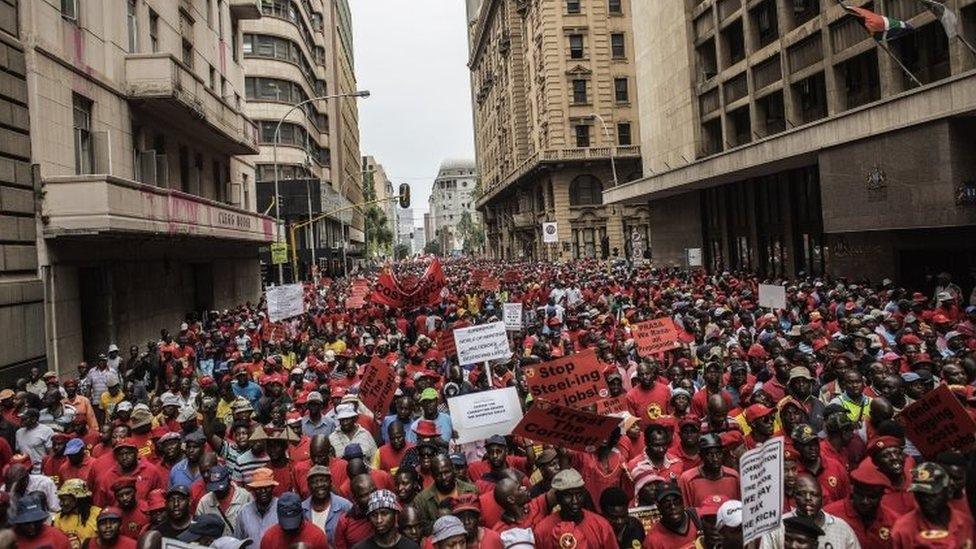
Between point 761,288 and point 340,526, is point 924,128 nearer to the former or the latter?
point 761,288

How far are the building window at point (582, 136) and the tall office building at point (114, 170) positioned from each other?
116 feet

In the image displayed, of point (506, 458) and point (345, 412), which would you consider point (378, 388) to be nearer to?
point (345, 412)

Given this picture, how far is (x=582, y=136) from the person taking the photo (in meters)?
60.7

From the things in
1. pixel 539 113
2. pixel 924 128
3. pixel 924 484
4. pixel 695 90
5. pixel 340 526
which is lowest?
pixel 340 526

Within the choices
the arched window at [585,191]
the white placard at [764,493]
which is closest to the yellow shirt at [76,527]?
the white placard at [764,493]

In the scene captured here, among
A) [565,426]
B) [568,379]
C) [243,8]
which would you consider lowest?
[565,426]

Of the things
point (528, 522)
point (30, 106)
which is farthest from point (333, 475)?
point (30, 106)

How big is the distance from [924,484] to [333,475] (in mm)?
4907

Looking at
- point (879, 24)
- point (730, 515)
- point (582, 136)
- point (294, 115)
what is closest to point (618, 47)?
point (582, 136)

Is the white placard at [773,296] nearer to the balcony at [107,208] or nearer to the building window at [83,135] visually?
the balcony at [107,208]

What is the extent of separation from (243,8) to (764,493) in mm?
34369

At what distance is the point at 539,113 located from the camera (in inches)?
2566

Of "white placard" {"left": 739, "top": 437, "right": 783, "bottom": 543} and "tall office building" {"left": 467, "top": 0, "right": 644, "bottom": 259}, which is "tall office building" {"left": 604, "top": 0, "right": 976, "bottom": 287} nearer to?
"white placard" {"left": 739, "top": 437, "right": 783, "bottom": 543}

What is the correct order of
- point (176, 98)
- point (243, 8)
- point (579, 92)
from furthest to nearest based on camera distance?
point (579, 92), point (243, 8), point (176, 98)
